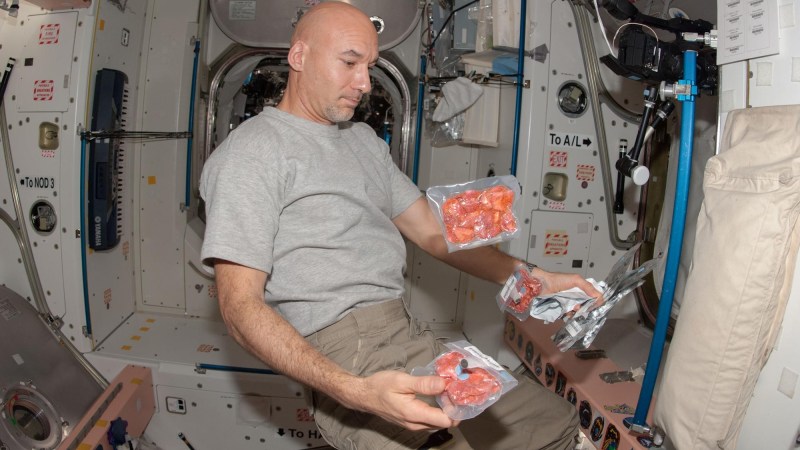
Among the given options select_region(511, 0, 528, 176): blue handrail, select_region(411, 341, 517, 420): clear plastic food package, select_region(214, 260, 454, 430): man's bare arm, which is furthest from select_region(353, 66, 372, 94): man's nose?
select_region(511, 0, 528, 176): blue handrail

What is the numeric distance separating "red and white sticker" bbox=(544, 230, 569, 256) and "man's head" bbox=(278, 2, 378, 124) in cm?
178

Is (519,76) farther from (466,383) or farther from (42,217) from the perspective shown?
(42,217)

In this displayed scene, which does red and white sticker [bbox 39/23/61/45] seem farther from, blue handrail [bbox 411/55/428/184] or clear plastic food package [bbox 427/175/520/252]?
clear plastic food package [bbox 427/175/520/252]

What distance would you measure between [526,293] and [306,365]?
87cm

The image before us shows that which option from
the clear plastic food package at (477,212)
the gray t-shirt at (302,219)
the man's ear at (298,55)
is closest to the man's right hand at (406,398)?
the gray t-shirt at (302,219)

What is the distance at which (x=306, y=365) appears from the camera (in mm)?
1399

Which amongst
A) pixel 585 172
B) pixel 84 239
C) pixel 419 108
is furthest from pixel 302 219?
pixel 419 108

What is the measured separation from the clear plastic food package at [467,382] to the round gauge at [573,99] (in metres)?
2.20

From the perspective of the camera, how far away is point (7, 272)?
11.9 feet

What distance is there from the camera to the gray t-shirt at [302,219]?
161 centimetres

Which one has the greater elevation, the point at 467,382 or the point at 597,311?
the point at 597,311

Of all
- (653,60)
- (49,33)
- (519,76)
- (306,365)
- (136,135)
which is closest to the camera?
(306,365)

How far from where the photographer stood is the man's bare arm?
124 cm

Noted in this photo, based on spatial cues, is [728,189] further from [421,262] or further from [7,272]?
[7,272]
